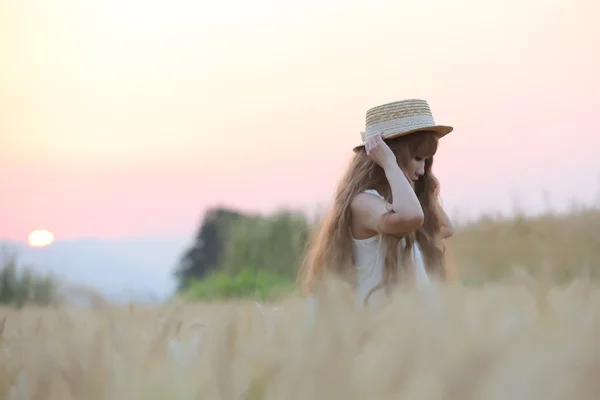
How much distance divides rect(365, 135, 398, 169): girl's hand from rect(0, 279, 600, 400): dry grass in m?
1.74

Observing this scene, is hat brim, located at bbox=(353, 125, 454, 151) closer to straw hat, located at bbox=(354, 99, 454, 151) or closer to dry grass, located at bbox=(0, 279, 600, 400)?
straw hat, located at bbox=(354, 99, 454, 151)

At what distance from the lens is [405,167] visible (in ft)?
8.12

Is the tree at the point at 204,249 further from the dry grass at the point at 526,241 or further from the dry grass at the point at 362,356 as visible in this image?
the dry grass at the point at 362,356

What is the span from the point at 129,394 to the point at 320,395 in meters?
0.10

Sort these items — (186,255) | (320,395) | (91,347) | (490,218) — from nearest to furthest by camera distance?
(320,395) < (91,347) < (490,218) < (186,255)

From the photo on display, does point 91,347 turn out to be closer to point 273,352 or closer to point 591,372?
point 273,352

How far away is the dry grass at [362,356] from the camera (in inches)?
Answer: 11.4

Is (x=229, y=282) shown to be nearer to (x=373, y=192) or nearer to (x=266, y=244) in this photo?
(x=266, y=244)

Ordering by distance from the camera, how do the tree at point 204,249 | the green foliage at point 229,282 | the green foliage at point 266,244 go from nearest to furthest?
the green foliage at point 229,282 → the green foliage at point 266,244 → the tree at point 204,249

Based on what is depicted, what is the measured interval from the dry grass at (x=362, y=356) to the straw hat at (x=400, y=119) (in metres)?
1.91

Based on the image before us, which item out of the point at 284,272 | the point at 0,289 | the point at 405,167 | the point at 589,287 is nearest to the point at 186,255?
the point at 284,272

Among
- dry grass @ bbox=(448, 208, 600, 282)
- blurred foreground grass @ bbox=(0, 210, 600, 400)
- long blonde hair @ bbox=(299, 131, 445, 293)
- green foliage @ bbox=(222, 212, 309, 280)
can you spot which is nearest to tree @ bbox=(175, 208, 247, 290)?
green foliage @ bbox=(222, 212, 309, 280)

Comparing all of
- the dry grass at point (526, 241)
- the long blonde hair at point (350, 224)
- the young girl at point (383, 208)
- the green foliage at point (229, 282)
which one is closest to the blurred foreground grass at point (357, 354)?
the young girl at point (383, 208)

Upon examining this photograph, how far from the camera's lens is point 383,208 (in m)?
2.24
